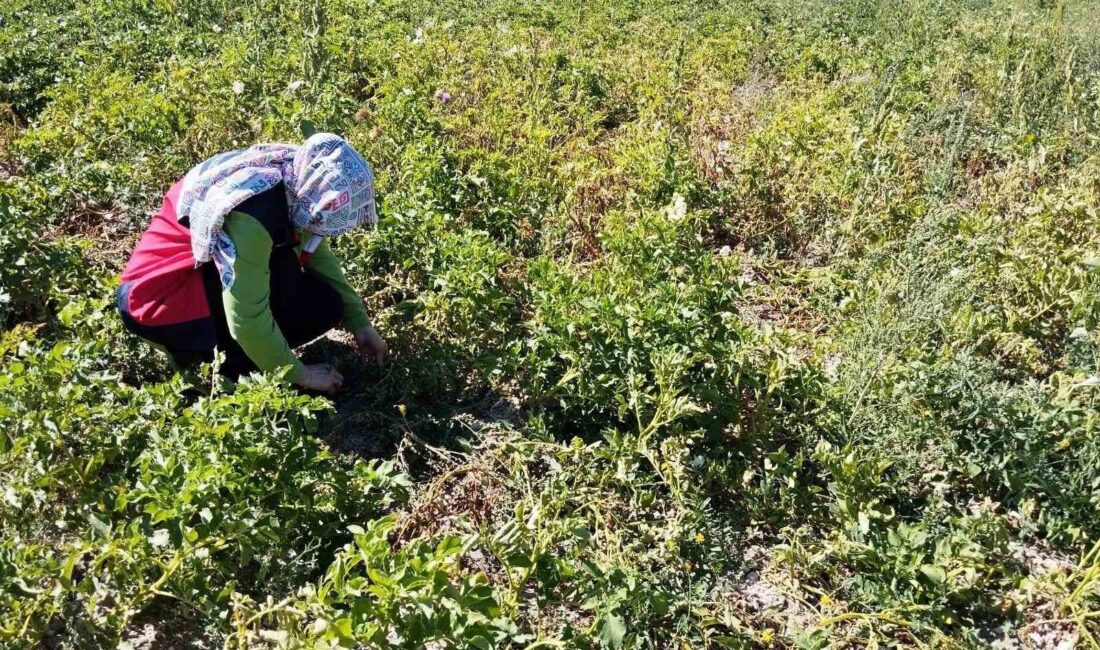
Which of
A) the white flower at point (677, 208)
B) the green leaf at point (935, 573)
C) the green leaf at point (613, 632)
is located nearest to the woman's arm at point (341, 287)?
the white flower at point (677, 208)

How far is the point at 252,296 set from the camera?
275 centimetres

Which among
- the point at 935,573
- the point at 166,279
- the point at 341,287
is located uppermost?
the point at 166,279

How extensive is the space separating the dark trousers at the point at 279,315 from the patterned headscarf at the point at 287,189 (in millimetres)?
210

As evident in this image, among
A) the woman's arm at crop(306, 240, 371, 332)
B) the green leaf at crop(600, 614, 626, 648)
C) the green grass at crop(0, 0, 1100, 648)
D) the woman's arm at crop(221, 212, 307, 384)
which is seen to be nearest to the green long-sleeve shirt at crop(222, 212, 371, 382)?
the woman's arm at crop(221, 212, 307, 384)

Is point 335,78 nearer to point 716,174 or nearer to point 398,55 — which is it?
point 398,55

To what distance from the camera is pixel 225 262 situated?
2.73m

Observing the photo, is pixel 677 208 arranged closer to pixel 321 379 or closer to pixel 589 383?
pixel 589 383

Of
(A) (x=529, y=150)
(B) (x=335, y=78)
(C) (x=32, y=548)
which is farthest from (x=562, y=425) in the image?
(B) (x=335, y=78)

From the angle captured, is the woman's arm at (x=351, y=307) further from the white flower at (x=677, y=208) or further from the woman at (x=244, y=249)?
the white flower at (x=677, y=208)

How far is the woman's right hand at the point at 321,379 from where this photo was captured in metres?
3.05

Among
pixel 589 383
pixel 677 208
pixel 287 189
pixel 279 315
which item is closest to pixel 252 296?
pixel 287 189

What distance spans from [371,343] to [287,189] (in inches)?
28.2

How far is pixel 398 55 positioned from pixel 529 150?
6.29ft

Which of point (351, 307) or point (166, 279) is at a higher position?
point (166, 279)
